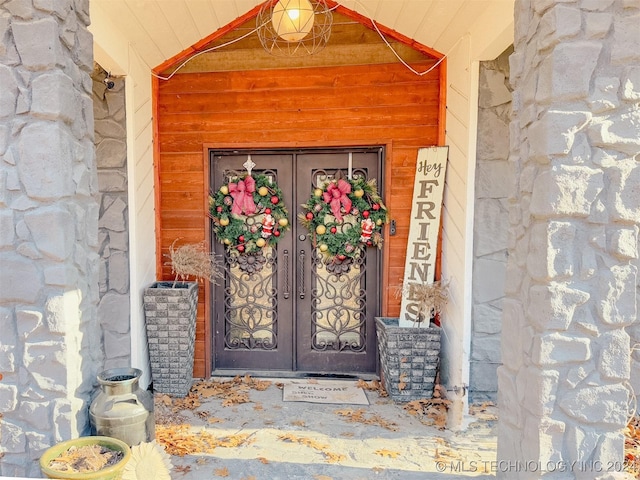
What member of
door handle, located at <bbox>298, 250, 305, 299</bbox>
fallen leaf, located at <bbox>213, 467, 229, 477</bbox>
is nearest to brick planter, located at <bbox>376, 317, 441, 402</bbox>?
door handle, located at <bbox>298, 250, 305, 299</bbox>

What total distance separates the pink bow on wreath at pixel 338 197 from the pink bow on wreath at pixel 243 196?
630 millimetres

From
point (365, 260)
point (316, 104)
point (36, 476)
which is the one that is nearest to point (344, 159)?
point (316, 104)

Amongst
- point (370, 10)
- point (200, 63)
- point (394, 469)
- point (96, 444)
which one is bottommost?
point (394, 469)

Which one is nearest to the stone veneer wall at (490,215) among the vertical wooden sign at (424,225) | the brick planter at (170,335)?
the vertical wooden sign at (424,225)

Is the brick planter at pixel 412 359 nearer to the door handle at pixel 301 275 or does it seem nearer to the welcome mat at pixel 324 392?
the welcome mat at pixel 324 392

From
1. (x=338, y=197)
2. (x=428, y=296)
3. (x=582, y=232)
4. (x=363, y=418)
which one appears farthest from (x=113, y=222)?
(x=582, y=232)

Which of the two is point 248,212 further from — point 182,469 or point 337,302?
point 182,469

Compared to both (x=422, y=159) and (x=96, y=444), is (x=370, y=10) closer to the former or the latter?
(x=422, y=159)

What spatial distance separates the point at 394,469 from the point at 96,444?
1586mm

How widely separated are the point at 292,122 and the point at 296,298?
155 centimetres

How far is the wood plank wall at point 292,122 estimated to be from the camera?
11.0 ft

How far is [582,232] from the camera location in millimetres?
1542

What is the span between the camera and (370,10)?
123 inches

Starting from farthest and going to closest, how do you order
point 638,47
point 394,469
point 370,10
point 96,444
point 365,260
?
1. point 365,260
2. point 370,10
3. point 394,469
4. point 96,444
5. point 638,47
